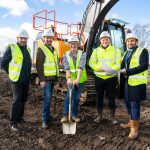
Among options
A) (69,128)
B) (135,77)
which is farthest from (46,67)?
(135,77)

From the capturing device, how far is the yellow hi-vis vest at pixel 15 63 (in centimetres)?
698

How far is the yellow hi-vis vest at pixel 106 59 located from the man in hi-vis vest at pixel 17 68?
1509mm

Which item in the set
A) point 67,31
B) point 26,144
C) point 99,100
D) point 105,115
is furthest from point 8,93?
point 26,144

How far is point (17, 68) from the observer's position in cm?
700

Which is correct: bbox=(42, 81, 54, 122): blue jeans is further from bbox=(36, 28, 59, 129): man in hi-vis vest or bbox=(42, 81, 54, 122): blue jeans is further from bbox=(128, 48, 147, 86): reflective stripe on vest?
bbox=(128, 48, 147, 86): reflective stripe on vest

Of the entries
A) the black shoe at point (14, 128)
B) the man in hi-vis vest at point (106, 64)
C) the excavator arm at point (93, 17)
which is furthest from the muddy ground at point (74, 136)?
the excavator arm at point (93, 17)

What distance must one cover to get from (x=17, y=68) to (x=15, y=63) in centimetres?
12

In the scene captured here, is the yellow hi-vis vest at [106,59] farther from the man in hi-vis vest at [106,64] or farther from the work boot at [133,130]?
the work boot at [133,130]

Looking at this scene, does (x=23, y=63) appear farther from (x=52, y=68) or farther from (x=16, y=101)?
(x=16, y=101)

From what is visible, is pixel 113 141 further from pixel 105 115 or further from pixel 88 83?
pixel 88 83

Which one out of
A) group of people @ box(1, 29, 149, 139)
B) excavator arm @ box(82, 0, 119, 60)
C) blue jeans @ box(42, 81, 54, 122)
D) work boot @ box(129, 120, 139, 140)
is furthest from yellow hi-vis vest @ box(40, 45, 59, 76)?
excavator arm @ box(82, 0, 119, 60)

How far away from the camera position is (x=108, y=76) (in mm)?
7109

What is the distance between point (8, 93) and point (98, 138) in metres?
6.80

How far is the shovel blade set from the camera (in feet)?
21.9
